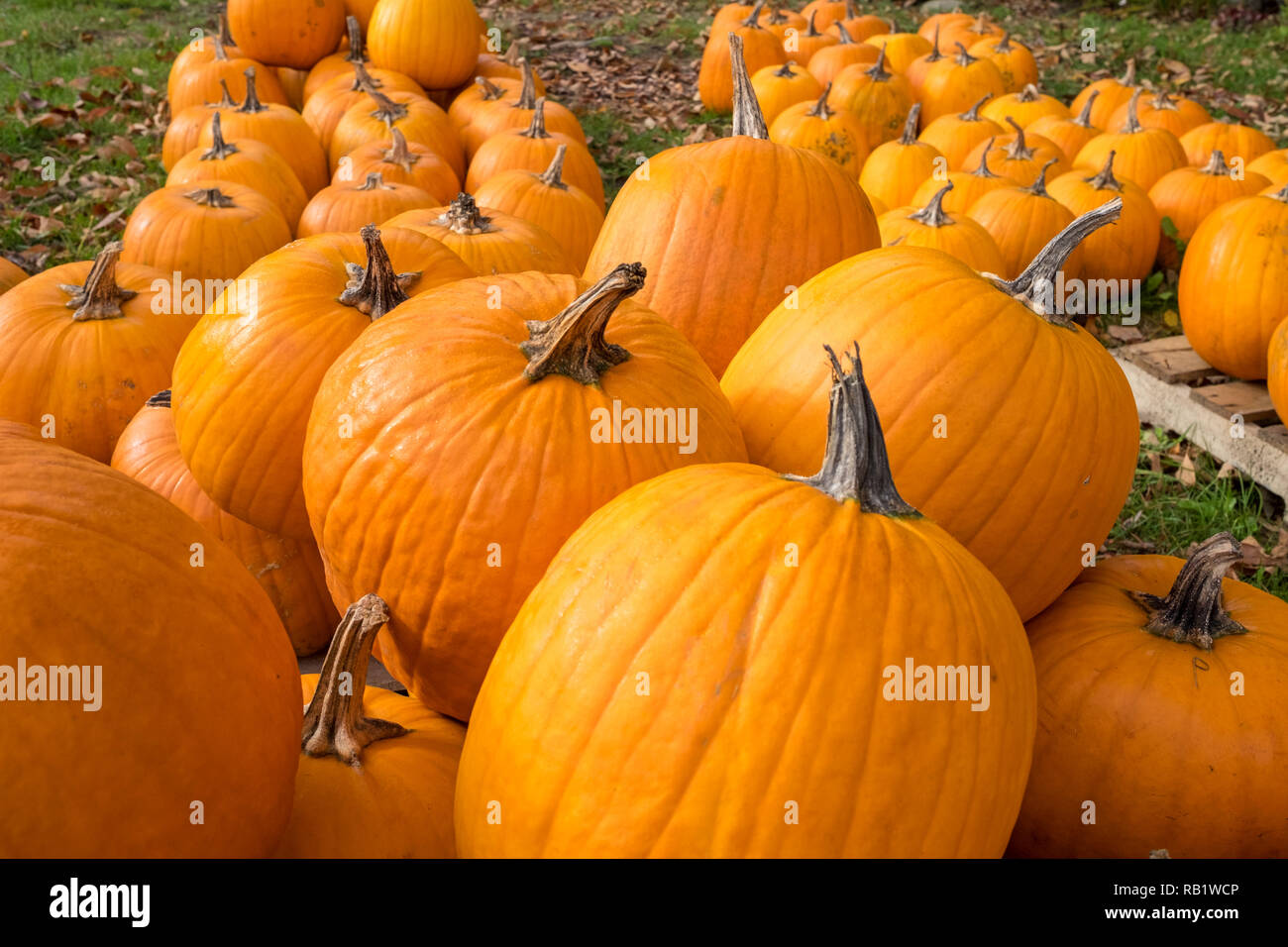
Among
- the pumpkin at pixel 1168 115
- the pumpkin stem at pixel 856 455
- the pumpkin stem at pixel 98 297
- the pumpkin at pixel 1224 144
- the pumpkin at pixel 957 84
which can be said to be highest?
the pumpkin at pixel 957 84

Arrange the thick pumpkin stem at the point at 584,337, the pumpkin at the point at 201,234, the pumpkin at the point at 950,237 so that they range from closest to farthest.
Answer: the thick pumpkin stem at the point at 584,337
the pumpkin at the point at 201,234
the pumpkin at the point at 950,237

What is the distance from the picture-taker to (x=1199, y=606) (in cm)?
166

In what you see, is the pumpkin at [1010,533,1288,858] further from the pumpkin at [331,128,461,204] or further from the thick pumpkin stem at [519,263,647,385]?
the pumpkin at [331,128,461,204]

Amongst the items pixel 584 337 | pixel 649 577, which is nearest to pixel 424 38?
pixel 584 337

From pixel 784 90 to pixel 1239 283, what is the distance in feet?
12.7

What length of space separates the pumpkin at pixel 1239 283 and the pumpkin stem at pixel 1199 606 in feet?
9.08

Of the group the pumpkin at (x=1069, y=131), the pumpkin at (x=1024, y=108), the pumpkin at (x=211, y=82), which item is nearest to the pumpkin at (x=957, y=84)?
the pumpkin at (x=1024, y=108)

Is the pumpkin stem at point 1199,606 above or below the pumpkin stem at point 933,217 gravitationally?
below

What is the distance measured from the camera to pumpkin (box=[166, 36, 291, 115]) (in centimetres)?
612

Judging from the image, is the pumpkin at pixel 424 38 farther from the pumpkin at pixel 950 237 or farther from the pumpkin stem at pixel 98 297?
the pumpkin stem at pixel 98 297

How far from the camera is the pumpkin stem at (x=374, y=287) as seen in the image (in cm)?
183

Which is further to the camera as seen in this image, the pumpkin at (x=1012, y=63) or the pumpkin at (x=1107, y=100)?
the pumpkin at (x=1012, y=63)
